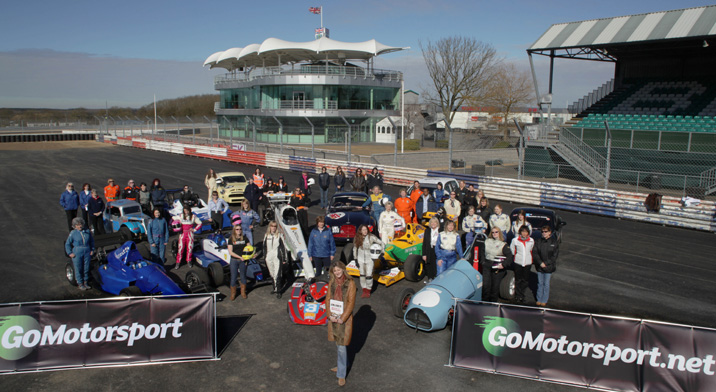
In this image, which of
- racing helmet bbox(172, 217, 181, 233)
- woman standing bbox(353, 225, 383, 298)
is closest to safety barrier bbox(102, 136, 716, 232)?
woman standing bbox(353, 225, 383, 298)

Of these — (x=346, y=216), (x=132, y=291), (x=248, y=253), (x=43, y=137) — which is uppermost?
(x=43, y=137)

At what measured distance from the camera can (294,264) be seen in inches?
458

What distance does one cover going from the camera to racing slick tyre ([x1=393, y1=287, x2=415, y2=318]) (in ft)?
30.3

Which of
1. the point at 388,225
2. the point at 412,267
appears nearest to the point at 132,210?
the point at 388,225

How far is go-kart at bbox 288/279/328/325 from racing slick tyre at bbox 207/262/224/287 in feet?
7.04

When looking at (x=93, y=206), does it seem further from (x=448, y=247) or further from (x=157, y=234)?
(x=448, y=247)

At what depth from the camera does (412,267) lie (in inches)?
436

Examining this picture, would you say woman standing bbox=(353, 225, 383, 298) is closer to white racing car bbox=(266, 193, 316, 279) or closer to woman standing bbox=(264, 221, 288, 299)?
white racing car bbox=(266, 193, 316, 279)

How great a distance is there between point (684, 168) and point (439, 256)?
2047 cm

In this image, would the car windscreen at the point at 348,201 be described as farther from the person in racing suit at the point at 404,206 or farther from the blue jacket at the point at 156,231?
the blue jacket at the point at 156,231

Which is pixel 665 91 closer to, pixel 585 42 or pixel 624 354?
pixel 585 42

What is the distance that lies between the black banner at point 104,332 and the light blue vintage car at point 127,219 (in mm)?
7408

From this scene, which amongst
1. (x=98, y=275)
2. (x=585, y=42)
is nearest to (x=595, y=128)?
(x=585, y=42)

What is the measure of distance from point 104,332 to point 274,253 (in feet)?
11.6
